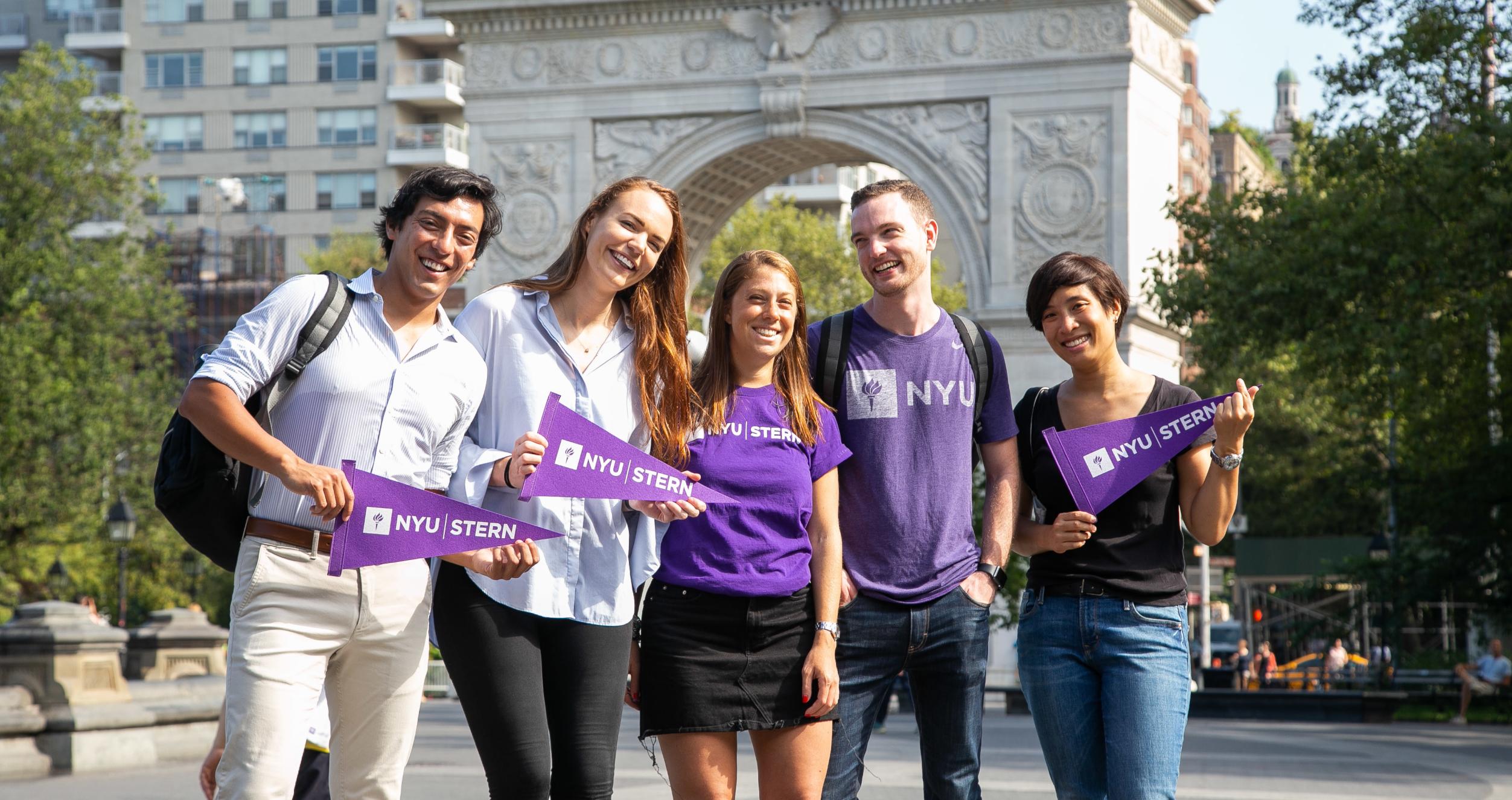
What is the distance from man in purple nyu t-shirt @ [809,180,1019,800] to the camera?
4.92m

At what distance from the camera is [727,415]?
189 inches

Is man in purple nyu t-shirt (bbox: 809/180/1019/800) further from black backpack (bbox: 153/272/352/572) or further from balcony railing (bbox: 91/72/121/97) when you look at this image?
balcony railing (bbox: 91/72/121/97)

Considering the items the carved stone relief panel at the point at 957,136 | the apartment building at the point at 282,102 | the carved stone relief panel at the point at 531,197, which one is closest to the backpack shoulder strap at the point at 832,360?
the carved stone relief panel at the point at 957,136

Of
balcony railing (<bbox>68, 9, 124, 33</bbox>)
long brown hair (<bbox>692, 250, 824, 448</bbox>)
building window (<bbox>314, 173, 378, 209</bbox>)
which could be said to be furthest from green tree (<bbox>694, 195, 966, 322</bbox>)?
long brown hair (<bbox>692, 250, 824, 448</bbox>)

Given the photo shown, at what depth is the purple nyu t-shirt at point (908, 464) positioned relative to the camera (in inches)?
194

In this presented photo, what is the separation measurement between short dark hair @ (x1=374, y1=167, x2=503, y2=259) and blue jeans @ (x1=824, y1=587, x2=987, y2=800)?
57.7 inches

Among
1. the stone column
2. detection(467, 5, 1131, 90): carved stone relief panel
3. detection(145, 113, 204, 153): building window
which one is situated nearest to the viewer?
the stone column

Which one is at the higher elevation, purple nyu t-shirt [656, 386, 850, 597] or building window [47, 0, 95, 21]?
building window [47, 0, 95, 21]

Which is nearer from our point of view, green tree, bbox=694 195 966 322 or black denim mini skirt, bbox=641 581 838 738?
black denim mini skirt, bbox=641 581 838 738

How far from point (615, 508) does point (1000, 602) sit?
22.1 m

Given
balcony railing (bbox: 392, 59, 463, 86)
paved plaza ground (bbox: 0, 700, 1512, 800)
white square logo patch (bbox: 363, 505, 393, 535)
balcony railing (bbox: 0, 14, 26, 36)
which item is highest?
balcony railing (bbox: 0, 14, 26, 36)

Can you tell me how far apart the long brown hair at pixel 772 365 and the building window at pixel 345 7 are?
60331 mm

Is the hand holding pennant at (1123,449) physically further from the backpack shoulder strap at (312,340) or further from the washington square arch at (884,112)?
the washington square arch at (884,112)

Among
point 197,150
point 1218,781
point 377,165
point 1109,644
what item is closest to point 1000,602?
point 1218,781
